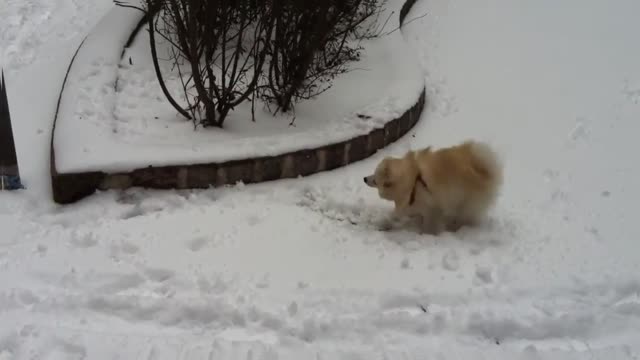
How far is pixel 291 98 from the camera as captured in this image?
5.62 metres

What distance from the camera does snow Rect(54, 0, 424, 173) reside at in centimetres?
446

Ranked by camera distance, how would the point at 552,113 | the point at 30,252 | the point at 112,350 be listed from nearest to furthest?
the point at 112,350 → the point at 30,252 → the point at 552,113

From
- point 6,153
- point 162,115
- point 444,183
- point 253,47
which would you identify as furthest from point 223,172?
point 444,183

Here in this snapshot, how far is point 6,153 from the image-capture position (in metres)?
4.25

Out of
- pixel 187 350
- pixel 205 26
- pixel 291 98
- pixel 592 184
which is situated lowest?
pixel 187 350

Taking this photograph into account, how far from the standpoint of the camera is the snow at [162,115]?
4.46m

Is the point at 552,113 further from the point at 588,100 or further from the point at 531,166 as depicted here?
the point at 531,166

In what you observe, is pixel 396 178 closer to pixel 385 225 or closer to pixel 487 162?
pixel 385 225

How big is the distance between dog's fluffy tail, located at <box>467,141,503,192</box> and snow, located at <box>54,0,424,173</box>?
54.0 inches

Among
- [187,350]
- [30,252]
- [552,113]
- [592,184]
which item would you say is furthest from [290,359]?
[552,113]

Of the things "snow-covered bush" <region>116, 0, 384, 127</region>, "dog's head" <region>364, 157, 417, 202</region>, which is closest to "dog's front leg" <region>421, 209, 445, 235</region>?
"dog's head" <region>364, 157, 417, 202</region>

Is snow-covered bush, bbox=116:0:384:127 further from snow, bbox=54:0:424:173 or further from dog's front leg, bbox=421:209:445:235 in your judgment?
dog's front leg, bbox=421:209:445:235

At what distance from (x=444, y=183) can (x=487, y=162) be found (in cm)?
30

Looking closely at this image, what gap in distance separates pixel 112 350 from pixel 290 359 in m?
0.87
